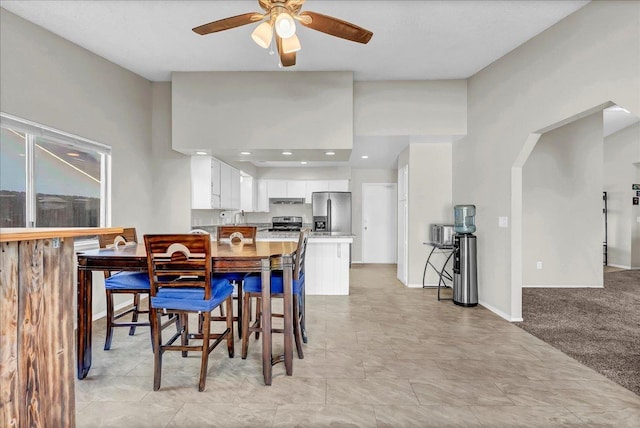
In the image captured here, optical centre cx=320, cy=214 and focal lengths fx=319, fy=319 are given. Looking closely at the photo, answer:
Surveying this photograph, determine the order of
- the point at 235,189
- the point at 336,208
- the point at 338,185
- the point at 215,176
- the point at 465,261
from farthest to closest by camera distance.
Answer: the point at 338,185, the point at 336,208, the point at 235,189, the point at 215,176, the point at 465,261

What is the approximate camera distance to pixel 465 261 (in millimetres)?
3949

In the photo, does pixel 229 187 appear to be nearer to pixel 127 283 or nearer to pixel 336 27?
pixel 127 283

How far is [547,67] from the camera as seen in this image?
3.05 meters

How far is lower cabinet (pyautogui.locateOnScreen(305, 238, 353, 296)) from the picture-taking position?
4527mm

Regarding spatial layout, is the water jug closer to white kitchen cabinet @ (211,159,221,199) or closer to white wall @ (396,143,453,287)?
white wall @ (396,143,453,287)

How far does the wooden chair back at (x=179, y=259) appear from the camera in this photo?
196 cm

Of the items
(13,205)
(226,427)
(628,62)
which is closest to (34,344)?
(226,427)

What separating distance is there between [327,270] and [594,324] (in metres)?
3.05

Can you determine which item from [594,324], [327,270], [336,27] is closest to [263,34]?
Answer: [336,27]

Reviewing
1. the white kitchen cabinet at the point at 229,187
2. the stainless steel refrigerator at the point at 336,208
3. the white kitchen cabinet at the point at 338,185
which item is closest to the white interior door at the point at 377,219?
the white kitchen cabinet at the point at 338,185

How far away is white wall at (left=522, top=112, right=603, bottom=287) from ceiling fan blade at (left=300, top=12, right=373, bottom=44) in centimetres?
410

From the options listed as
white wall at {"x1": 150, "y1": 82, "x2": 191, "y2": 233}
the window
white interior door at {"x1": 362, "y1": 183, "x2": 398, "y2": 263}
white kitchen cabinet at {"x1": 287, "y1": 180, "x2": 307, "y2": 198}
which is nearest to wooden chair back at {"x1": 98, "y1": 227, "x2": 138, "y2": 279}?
the window

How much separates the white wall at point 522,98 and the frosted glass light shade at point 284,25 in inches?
95.6

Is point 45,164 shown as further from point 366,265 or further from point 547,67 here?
point 366,265
